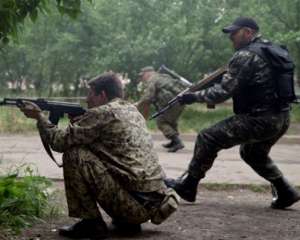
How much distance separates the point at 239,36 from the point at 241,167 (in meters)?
4.24

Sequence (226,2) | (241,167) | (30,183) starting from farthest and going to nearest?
(226,2) → (241,167) → (30,183)

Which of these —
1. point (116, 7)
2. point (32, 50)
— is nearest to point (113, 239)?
point (116, 7)

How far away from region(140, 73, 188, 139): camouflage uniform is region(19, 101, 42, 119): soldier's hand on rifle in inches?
310

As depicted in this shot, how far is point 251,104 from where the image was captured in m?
6.79

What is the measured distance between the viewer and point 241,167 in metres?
10.9

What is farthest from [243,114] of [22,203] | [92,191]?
[22,203]

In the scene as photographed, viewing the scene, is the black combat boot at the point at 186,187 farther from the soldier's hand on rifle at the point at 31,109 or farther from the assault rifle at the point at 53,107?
the soldier's hand on rifle at the point at 31,109

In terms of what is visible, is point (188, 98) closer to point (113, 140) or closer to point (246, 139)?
point (246, 139)

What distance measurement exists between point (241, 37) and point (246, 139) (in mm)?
1013

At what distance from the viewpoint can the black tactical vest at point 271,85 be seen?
6637 mm

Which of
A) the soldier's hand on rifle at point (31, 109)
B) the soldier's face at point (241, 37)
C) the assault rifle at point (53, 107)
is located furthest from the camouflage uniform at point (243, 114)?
the soldier's hand on rifle at point (31, 109)

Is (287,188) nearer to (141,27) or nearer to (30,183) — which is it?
(30,183)

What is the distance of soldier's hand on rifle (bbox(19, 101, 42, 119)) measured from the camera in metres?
5.32

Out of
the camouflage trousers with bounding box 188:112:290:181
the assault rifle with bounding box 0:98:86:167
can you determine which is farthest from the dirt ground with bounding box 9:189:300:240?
the assault rifle with bounding box 0:98:86:167
